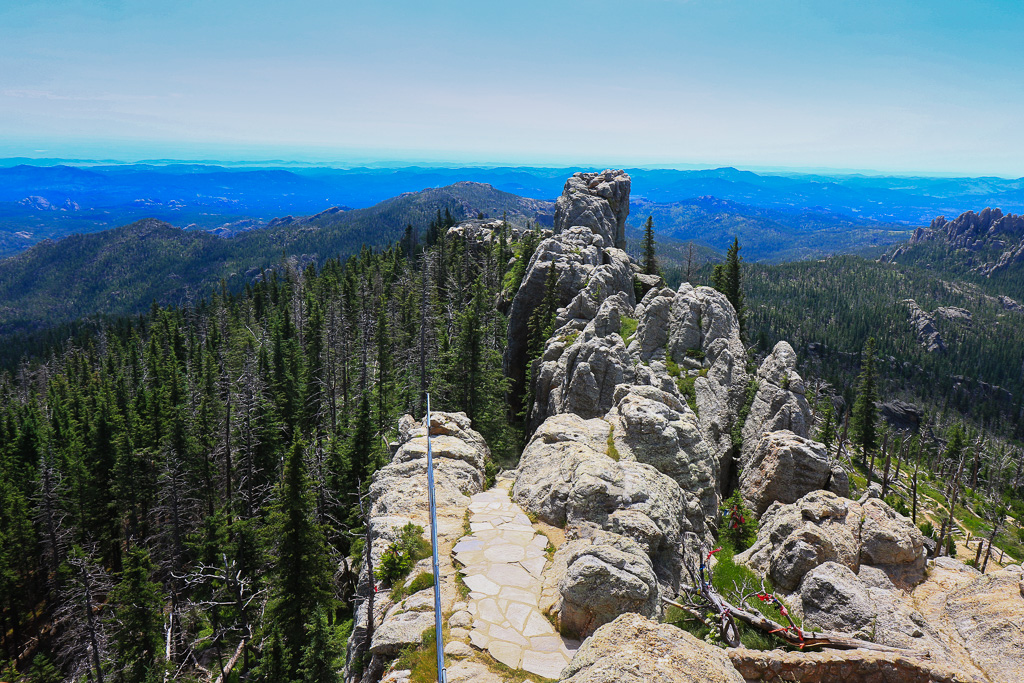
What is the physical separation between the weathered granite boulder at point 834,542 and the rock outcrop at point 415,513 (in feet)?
37.9

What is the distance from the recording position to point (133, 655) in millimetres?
34625

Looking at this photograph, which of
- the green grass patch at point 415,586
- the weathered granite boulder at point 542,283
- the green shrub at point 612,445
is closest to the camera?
the green grass patch at point 415,586

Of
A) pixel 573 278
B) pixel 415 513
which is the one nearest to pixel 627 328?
pixel 573 278

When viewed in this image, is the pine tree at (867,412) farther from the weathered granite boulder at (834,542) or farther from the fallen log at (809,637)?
the fallen log at (809,637)

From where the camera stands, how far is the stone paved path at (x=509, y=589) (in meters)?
10.6

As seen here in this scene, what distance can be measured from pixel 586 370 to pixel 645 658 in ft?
84.2

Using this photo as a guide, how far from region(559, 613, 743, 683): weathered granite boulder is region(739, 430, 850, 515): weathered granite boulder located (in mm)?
21273

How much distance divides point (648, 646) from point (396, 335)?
190 feet

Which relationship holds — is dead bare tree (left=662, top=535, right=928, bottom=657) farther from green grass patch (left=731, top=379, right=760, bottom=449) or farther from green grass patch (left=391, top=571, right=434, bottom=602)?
green grass patch (left=731, top=379, right=760, bottom=449)

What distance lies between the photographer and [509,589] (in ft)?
41.6

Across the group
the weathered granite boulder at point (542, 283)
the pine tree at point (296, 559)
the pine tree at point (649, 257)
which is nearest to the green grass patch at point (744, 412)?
the weathered granite boulder at point (542, 283)

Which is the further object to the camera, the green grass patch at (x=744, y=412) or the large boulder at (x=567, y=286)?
the large boulder at (x=567, y=286)

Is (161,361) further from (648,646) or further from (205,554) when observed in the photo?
(648,646)

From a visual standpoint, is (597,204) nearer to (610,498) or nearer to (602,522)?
(610,498)
